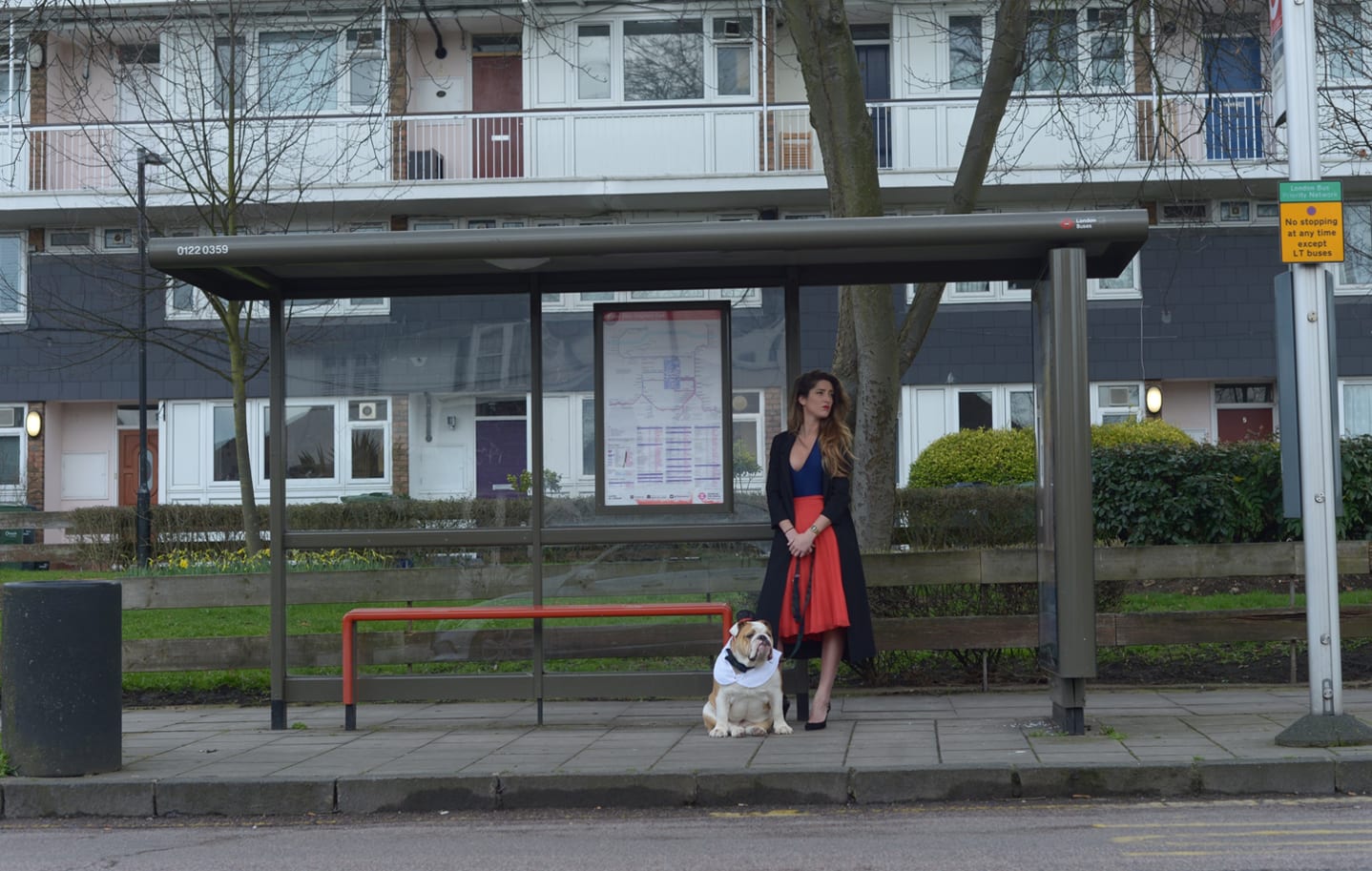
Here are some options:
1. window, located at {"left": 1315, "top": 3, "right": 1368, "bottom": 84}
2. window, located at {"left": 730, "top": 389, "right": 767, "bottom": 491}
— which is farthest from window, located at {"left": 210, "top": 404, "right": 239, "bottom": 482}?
window, located at {"left": 1315, "top": 3, "right": 1368, "bottom": 84}


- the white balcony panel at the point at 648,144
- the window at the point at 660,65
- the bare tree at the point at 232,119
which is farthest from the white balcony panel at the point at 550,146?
the bare tree at the point at 232,119

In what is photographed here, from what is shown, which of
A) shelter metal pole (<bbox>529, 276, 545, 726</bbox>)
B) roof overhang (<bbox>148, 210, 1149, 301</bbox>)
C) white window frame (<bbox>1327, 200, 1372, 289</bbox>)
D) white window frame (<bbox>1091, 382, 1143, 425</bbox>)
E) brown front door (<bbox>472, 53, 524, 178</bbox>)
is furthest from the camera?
white window frame (<bbox>1091, 382, 1143, 425</bbox>)

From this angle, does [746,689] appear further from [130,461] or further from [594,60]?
[130,461]

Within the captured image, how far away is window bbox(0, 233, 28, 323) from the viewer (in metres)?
26.7

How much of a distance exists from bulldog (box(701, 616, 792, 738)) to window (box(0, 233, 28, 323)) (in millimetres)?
22217

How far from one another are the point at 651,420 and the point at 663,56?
17481mm

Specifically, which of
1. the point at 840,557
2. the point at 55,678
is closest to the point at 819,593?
the point at 840,557

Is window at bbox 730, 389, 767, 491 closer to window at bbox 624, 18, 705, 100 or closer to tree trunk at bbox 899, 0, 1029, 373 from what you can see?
tree trunk at bbox 899, 0, 1029, 373

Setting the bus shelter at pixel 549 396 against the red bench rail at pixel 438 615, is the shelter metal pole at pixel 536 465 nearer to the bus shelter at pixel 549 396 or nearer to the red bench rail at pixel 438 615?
the bus shelter at pixel 549 396

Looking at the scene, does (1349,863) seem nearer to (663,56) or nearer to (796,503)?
(796,503)

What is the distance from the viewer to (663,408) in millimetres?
9461

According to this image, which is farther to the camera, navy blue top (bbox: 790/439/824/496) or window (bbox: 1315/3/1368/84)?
Result: window (bbox: 1315/3/1368/84)

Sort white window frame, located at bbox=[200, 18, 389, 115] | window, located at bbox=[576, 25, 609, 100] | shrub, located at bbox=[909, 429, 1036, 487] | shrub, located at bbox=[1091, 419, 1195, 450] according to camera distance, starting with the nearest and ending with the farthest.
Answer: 1. white window frame, located at bbox=[200, 18, 389, 115]
2. shrub, located at bbox=[1091, 419, 1195, 450]
3. shrub, located at bbox=[909, 429, 1036, 487]
4. window, located at bbox=[576, 25, 609, 100]

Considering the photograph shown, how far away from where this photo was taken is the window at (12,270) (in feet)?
87.7
